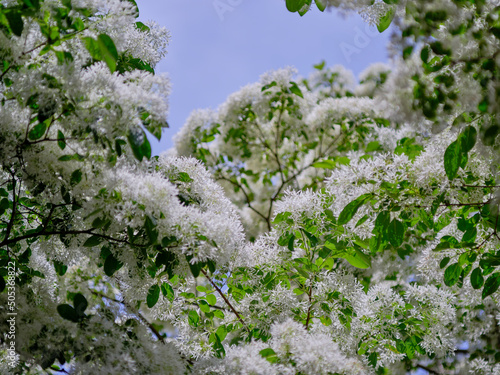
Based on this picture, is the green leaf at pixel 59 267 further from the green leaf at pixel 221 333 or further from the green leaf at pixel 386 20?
the green leaf at pixel 386 20

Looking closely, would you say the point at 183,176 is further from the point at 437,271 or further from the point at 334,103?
the point at 334,103

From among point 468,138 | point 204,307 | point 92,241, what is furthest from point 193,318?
point 468,138

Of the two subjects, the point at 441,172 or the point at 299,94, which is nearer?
the point at 441,172

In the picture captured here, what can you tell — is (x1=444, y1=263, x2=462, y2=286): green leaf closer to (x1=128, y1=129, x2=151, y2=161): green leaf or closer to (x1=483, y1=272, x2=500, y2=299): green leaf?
(x1=483, y1=272, x2=500, y2=299): green leaf

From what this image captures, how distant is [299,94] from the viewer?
5.01m

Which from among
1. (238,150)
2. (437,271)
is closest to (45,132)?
(437,271)

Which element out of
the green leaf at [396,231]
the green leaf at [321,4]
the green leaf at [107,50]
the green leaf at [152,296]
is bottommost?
the green leaf at [396,231]

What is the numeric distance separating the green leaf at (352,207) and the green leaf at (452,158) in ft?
1.23

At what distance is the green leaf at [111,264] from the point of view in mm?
1930

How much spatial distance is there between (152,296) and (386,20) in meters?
1.62

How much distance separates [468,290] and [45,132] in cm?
289

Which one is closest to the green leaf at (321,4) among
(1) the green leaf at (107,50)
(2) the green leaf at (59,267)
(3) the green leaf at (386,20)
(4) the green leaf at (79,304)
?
(3) the green leaf at (386,20)

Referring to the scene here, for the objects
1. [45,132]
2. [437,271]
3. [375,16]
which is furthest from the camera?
[437,271]

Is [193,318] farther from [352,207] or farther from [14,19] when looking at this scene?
[14,19]
